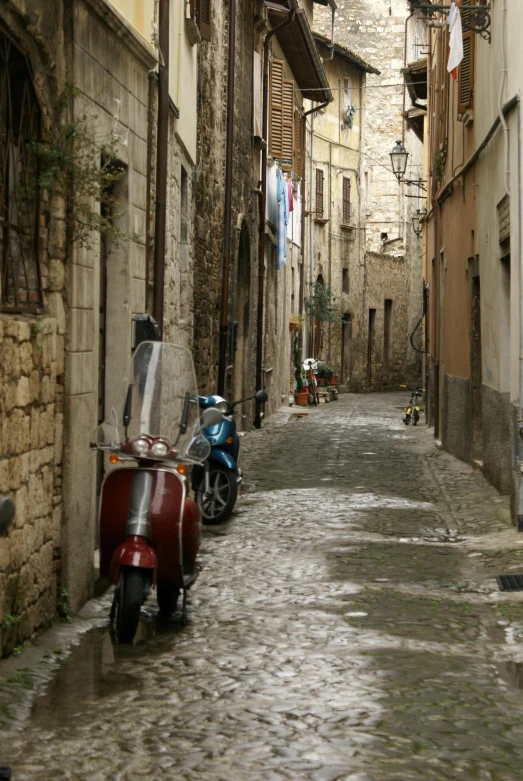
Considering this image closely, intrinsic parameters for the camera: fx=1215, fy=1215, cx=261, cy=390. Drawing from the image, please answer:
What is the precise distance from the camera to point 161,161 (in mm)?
9578

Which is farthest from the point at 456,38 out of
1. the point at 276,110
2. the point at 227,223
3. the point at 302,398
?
the point at 302,398

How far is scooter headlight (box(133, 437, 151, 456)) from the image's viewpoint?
19.6 ft

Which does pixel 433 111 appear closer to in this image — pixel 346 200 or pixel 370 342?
pixel 346 200

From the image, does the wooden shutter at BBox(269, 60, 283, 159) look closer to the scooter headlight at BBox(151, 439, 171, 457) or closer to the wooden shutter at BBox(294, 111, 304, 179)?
the wooden shutter at BBox(294, 111, 304, 179)

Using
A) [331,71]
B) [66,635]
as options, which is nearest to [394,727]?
[66,635]

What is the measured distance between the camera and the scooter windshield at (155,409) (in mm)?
6281

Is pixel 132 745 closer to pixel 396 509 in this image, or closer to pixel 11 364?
pixel 11 364

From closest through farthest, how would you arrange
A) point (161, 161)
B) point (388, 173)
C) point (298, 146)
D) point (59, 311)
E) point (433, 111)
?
point (59, 311), point (161, 161), point (433, 111), point (298, 146), point (388, 173)

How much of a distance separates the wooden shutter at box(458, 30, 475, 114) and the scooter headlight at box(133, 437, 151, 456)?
9.00 meters

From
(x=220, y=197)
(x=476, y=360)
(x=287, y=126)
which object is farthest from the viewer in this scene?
(x=287, y=126)

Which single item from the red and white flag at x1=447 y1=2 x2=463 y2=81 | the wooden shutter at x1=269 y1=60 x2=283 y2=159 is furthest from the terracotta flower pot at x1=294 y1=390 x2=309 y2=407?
the red and white flag at x1=447 y1=2 x2=463 y2=81

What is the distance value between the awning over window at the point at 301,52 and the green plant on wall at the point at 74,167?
50.9ft

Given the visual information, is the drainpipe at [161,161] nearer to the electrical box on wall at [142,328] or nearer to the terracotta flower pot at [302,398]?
the electrical box on wall at [142,328]

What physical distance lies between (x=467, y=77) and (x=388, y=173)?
92.9ft
